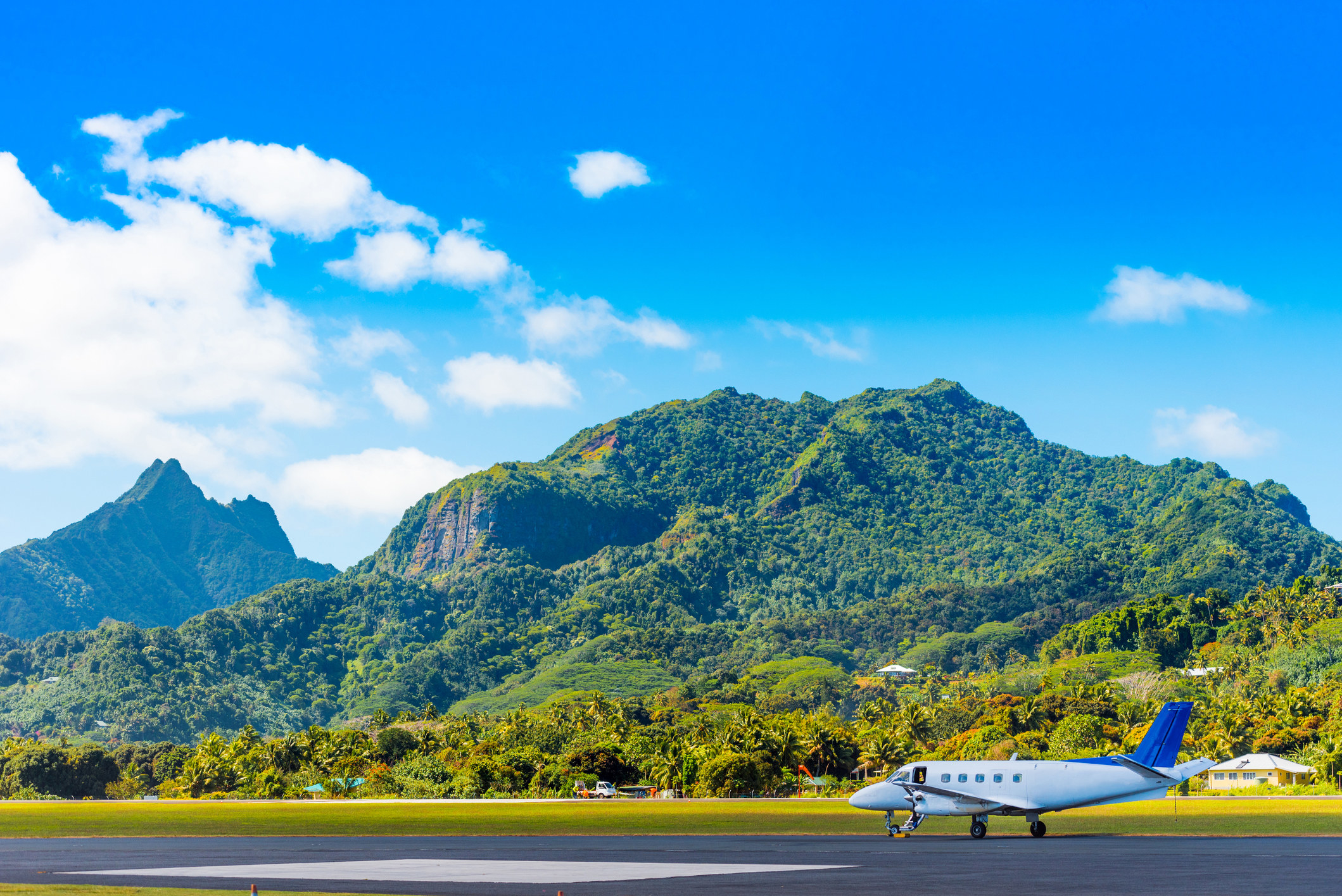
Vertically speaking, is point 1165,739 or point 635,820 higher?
point 1165,739

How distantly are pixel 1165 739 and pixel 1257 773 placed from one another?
83400mm

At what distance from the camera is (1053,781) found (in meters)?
46.7

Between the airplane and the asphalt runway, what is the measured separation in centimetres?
142

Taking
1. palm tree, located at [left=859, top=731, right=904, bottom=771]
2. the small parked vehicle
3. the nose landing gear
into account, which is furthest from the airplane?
palm tree, located at [left=859, top=731, right=904, bottom=771]

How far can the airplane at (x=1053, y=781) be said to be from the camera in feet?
152

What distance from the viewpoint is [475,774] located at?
4963 inches

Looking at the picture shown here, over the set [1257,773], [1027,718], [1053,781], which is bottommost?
[1257,773]

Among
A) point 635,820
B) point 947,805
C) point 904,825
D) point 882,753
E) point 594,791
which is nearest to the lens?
point 947,805

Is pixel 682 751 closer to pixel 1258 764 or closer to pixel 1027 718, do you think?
pixel 1258 764

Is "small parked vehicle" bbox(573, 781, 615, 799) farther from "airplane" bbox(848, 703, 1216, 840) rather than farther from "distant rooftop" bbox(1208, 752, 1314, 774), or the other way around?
"airplane" bbox(848, 703, 1216, 840)

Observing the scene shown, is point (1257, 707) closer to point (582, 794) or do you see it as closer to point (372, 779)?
point (582, 794)

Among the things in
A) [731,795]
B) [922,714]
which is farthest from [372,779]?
[922,714]

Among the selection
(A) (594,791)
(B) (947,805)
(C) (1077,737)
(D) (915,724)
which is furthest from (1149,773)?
(D) (915,724)

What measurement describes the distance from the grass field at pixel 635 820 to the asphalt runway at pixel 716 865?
7.47 m
